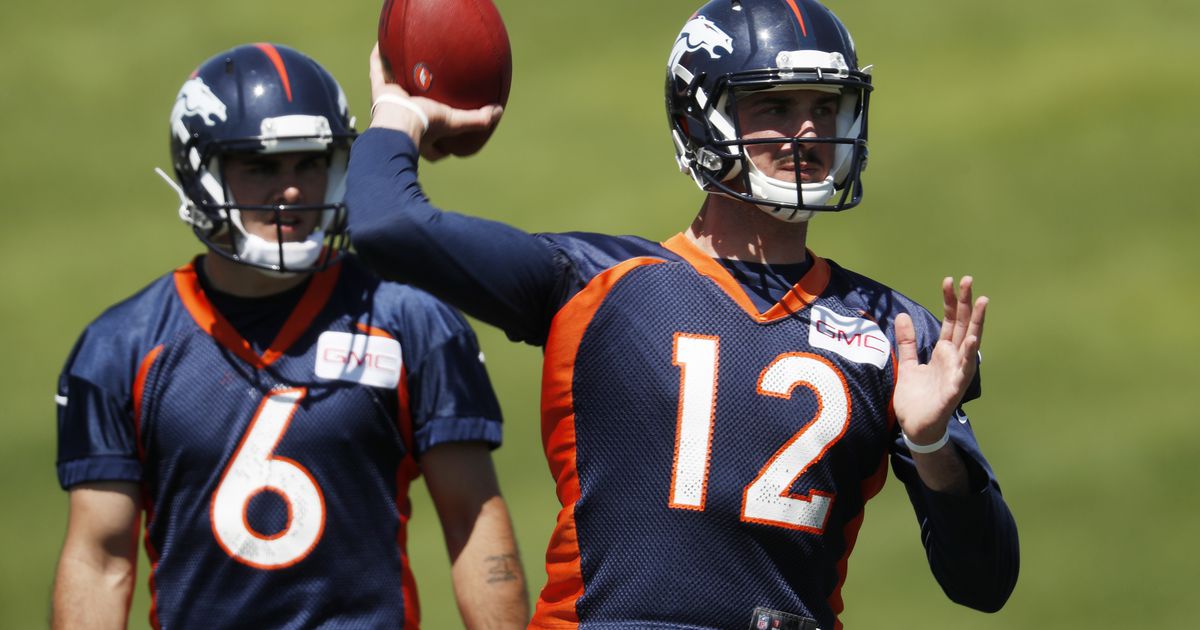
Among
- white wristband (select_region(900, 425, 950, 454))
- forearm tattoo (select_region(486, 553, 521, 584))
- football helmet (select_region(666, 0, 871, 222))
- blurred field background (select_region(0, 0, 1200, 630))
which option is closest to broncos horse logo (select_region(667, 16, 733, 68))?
football helmet (select_region(666, 0, 871, 222))

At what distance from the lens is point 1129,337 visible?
6.32 metres

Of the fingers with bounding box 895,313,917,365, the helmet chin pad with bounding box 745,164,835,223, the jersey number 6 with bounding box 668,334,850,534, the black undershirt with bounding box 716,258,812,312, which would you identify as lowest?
the jersey number 6 with bounding box 668,334,850,534

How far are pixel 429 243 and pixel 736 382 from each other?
534 millimetres

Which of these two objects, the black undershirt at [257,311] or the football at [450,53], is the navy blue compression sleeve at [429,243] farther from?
the black undershirt at [257,311]

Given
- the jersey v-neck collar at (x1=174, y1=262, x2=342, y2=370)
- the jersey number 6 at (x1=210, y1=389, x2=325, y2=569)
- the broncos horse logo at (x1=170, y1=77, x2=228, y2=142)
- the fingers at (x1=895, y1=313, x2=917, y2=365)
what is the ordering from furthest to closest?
1. the broncos horse logo at (x1=170, y1=77, x2=228, y2=142)
2. the jersey v-neck collar at (x1=174, y1=262, x2=342, y2=370)
3. the jersey number 6 at (x1=210, y1=389, x2=325, y2=569)
4. the fingers at (x1=895, y1=313, x2=917, y2=365)

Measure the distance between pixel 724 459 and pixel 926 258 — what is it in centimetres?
398

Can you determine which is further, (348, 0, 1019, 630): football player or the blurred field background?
the blurred field background

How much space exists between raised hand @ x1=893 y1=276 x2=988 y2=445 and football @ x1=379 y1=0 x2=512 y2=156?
0.74 meters

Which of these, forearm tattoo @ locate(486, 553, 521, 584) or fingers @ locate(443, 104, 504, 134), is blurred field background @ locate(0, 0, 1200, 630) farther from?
fingers @ locate(443, 104, 504, 134)

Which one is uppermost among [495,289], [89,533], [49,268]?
[495,289]

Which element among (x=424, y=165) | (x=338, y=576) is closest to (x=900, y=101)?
(x=424, y=165)

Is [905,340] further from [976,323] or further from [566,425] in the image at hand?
[566,425]

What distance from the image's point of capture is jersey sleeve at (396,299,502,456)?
3.41 metres

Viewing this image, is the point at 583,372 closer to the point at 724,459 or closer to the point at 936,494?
the point at 724,459
